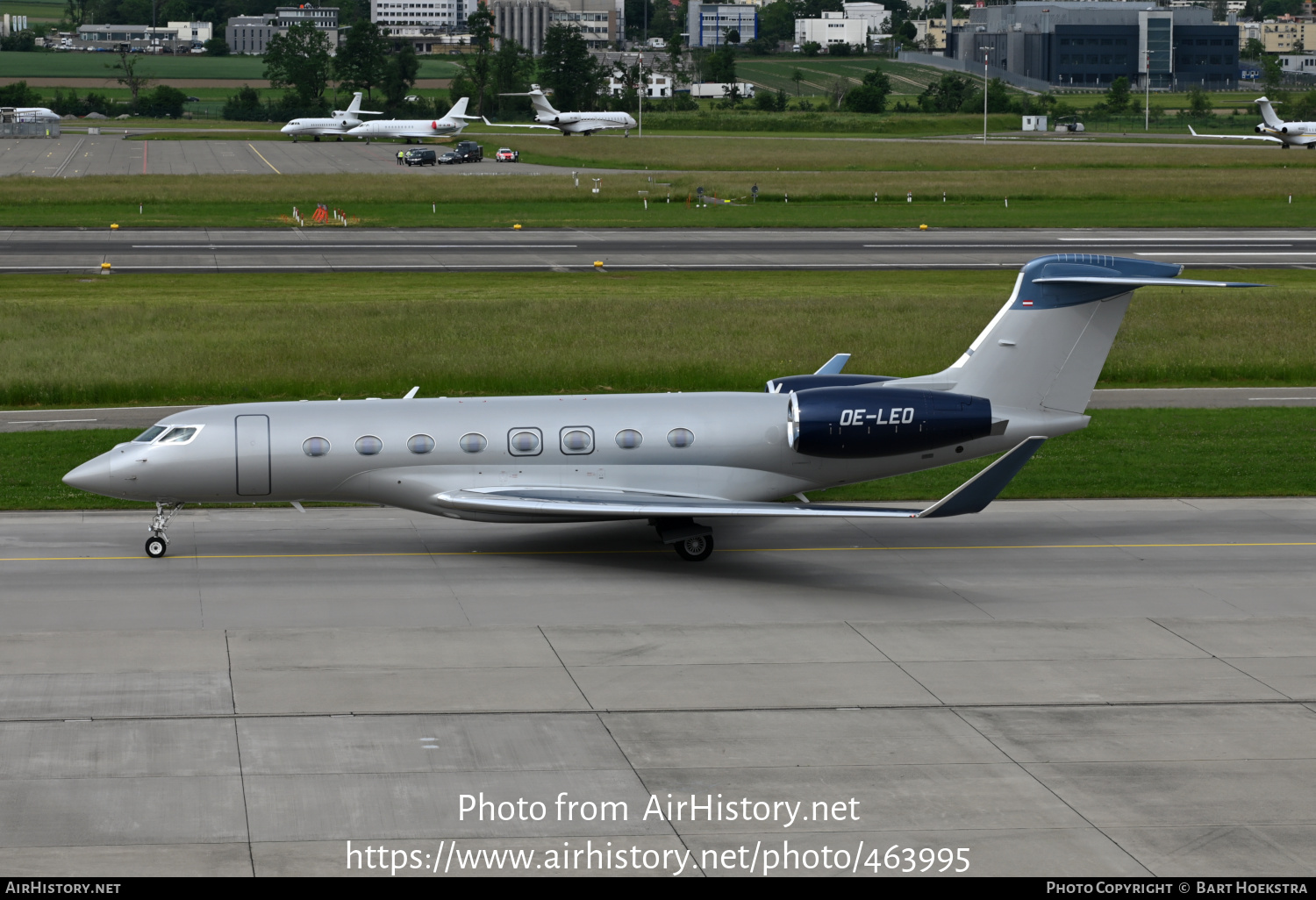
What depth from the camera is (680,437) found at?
24281mm

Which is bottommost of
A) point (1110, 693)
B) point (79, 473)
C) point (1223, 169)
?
point (1110, 693)

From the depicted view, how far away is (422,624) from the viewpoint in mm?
20938

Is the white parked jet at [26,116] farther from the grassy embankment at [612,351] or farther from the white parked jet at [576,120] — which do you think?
the grassy embankment at [612,351]

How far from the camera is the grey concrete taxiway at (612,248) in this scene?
63.2 metres

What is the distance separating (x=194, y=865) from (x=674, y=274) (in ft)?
160

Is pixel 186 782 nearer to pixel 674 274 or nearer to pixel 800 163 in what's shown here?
pixel 674 274

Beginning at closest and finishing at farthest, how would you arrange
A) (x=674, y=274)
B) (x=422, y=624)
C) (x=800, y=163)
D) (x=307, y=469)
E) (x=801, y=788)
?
(x=801, y=788)
(x=422, y=624)
(x=307, y=469)
(x=674, y=274)
(x=800, y=163)

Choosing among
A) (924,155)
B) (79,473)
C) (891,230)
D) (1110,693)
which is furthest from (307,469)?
(924,155)

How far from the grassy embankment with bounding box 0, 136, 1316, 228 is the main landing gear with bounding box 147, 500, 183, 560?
55.3 meters

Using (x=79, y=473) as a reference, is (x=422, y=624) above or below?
below

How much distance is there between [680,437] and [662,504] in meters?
1.42

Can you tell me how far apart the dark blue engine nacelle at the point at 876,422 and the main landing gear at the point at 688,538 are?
211cm

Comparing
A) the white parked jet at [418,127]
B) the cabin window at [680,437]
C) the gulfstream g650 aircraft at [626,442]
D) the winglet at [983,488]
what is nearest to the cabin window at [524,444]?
the gulfstream g650 aircraft at [626,442]

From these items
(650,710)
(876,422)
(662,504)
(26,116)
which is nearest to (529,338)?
(662,504)
